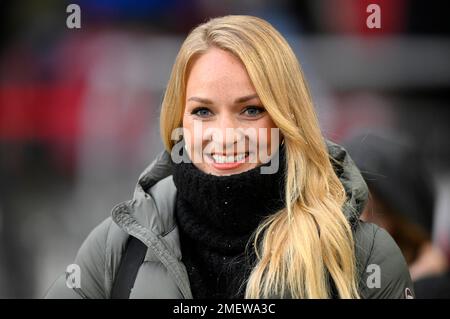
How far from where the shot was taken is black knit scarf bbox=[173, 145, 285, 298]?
2176 millimetres

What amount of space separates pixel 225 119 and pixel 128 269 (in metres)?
0.46

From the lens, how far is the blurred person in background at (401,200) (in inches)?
120

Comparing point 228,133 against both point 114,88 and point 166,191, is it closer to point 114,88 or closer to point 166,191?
point 166,191

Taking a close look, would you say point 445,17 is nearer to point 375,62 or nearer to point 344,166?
point 375,62

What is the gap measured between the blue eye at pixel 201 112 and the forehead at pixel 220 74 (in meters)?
0.05

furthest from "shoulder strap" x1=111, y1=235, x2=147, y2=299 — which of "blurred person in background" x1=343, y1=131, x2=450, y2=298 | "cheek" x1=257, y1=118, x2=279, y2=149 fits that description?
"blurred person in background" x1=343, y1=131, x2=450, y2=298

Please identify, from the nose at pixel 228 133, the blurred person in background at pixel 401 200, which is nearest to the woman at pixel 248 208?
the nose at pixel 228 133

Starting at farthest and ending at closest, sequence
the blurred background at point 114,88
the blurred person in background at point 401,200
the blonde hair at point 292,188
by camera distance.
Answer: the blurred background at point 114,88 < the blurred person in background at point 401,200 < the blonde hair at point 292,188

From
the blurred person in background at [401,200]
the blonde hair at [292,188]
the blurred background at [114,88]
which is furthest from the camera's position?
the blurred background at [114,88]

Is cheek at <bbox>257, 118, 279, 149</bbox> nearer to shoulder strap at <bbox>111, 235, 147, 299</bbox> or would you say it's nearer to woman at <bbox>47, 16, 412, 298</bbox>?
woman at <bbox>47, 16, 412, 298</bbox>

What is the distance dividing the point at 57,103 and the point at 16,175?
0.77 m

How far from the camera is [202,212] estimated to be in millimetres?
2236

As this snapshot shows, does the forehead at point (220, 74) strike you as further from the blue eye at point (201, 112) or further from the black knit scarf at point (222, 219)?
the black knit scarf at point (222, 219)

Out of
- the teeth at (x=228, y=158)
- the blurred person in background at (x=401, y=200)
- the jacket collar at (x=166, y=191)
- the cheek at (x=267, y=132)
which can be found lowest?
the blurred person in background at (x=401, y=200)
